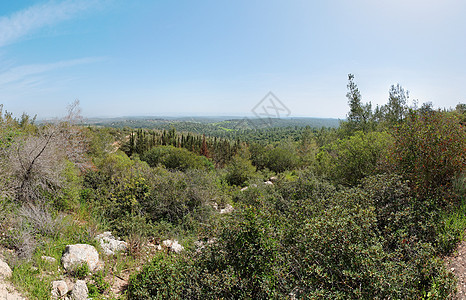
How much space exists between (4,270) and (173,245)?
292 centimetres

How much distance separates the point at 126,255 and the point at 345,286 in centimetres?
442

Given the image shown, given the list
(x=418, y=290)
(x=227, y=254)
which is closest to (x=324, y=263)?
(x=418, y=290)

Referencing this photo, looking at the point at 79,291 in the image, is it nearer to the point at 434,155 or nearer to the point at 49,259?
the point at 49,259

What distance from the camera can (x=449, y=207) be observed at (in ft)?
14.6

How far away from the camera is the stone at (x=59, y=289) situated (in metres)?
3.43

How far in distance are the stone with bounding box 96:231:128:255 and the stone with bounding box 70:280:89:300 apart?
3.77 ft

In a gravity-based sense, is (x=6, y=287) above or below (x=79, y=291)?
above

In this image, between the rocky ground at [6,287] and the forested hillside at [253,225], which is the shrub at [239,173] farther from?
the rocky ground at [6,287]

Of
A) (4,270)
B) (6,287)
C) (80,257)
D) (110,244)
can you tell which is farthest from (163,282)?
(4,270)

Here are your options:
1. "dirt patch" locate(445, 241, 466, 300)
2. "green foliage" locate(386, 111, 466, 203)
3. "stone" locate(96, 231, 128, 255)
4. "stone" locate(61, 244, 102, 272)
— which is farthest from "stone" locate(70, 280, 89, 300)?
"green foliage" locate(386, 111, 466, 203)

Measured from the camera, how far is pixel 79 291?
11.7 feet

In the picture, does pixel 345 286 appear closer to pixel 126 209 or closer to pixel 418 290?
pixel 418 290

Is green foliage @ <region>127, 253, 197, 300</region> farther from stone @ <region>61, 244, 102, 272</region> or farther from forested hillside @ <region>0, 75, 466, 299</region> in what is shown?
stone @ <region>61, 244, 102, 272</region>

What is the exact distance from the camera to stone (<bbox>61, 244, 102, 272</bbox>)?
158 inches
